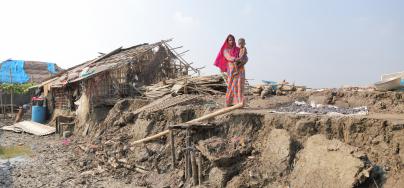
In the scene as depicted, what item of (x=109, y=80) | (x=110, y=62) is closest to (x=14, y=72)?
(x=110, y=62)

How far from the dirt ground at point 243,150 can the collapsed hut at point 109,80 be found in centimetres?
216

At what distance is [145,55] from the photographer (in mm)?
16344

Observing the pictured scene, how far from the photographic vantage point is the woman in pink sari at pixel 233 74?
342 inches

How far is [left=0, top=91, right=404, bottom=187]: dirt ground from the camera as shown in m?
5.58

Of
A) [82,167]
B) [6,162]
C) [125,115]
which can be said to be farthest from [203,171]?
[6,162]

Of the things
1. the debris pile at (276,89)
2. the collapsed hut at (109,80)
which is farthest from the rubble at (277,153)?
the collapsed hut at (109,80)

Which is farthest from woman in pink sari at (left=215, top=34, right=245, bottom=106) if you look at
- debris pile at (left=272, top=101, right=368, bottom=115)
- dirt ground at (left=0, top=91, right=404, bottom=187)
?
debris pile at (left=272, top=101, right=368, bottom=115)

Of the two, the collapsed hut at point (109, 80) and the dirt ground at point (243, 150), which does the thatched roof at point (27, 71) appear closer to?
the collapsed hut at point (109, 80)

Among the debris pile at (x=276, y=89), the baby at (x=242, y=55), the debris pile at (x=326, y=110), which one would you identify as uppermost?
the baby at (x=242, y=55)

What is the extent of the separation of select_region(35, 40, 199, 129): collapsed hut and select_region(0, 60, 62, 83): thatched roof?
19.4 feet

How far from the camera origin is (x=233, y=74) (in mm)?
8812

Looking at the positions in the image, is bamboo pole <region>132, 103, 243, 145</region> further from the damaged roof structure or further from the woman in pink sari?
the damaged roof structure

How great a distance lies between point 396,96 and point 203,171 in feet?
16.7

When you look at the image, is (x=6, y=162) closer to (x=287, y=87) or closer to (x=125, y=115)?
(x=125, y=115)
